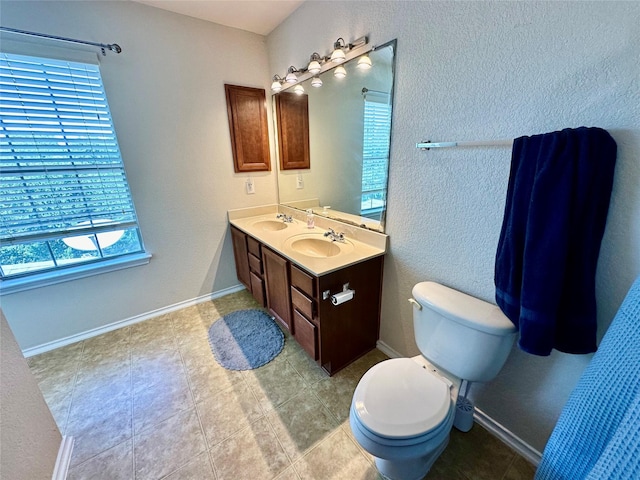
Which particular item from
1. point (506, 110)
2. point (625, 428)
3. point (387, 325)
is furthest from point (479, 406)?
point (506, 110)

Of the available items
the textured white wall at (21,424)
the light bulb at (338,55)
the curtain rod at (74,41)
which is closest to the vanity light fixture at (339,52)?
the light bulb at (338,55)

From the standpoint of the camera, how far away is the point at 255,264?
6.93ft

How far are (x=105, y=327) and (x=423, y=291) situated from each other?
248cm

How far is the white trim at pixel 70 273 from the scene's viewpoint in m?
1.70

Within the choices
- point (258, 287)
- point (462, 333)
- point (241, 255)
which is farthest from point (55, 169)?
point (462, 333)

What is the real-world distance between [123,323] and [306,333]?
1697 millimetres

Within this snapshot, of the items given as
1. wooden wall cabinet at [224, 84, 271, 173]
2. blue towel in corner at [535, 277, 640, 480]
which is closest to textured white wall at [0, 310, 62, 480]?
blue towel in corner at [535, 277, 640, 480]

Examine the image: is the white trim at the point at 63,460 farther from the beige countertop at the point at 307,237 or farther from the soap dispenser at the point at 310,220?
the soap dispenser at the point at 310,220

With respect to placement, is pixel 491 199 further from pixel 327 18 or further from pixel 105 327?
pixel 105 327

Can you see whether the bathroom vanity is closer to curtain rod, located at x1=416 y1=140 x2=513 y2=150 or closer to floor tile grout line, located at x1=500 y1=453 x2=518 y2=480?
curtain rod, located at x1=416 y1=140 x2=513 y2=150

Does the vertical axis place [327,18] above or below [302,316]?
above

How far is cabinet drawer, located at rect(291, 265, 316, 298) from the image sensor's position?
1.40 meters

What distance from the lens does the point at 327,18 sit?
1.61 m

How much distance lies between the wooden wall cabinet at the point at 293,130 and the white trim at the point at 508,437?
6.77 feet
